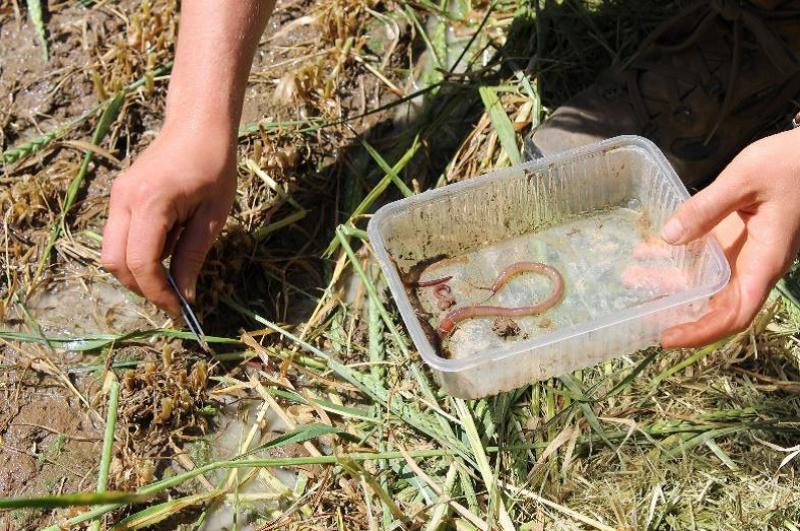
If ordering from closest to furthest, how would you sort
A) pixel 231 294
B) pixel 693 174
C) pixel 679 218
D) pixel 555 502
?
pixel 679 218, pixel 555 502, pixel 231 294, pixel 693 174

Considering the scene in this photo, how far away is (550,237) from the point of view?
226 cm

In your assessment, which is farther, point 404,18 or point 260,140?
point 404,18

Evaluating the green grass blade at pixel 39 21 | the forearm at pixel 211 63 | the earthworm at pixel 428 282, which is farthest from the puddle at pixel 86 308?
the green grass blade at pixel 39 21

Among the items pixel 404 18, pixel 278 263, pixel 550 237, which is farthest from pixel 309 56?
pixel 550 237

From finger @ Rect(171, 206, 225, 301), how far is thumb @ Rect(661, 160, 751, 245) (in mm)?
979

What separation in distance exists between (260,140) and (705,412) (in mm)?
1404

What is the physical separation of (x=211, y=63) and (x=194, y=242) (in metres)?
0.40

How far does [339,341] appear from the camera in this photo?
2.33m

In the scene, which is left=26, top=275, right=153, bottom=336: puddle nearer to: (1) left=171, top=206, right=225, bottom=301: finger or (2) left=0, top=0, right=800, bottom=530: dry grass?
(2) left=0, top=0, right=800, bottom=530: dry grass

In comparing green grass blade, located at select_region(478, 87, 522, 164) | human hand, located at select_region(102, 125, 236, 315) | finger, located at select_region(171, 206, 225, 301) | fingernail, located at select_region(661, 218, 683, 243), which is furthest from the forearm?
fingernail, located at select_region(661, 218, 683, 243)

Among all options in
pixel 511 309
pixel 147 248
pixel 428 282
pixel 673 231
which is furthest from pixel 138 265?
pixel 673 231

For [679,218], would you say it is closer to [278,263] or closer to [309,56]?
[278,263]

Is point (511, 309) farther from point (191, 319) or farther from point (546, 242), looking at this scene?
point (191, 319)

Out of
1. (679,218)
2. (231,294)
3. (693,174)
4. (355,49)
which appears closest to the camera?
(679,218)
